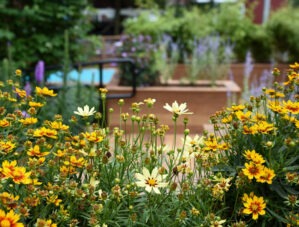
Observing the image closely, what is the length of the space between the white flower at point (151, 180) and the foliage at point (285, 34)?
261 inches

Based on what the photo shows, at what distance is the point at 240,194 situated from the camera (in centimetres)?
150

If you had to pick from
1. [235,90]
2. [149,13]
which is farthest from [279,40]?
[235,90]

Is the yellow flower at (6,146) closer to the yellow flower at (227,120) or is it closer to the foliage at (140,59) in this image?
the yellow flower at (227,120)

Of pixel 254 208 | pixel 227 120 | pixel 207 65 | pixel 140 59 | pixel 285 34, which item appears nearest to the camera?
pixel 254 208

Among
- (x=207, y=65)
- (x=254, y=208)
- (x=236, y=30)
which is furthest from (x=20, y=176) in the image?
(x=236, y=30)

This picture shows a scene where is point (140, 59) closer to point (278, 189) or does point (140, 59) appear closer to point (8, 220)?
point (278, 189)

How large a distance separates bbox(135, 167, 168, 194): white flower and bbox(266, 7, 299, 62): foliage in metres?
6.63

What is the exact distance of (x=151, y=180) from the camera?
1344mm

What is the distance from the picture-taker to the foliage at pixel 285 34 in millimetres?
7555

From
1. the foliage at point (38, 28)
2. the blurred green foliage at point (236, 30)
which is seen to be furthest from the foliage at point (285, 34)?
the foliage at point (38, 28)

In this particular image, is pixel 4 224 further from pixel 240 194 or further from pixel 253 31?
pixel 253 31

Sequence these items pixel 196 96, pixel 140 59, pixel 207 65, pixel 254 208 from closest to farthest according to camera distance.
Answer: pixel 254 208 → pixel 196 96 → pixel 140 59 → pixel 207 65

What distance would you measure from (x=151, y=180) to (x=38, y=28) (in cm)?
471

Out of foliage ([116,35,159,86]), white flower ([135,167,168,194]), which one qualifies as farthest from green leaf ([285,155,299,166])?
foliage ([116,35,159,86])
